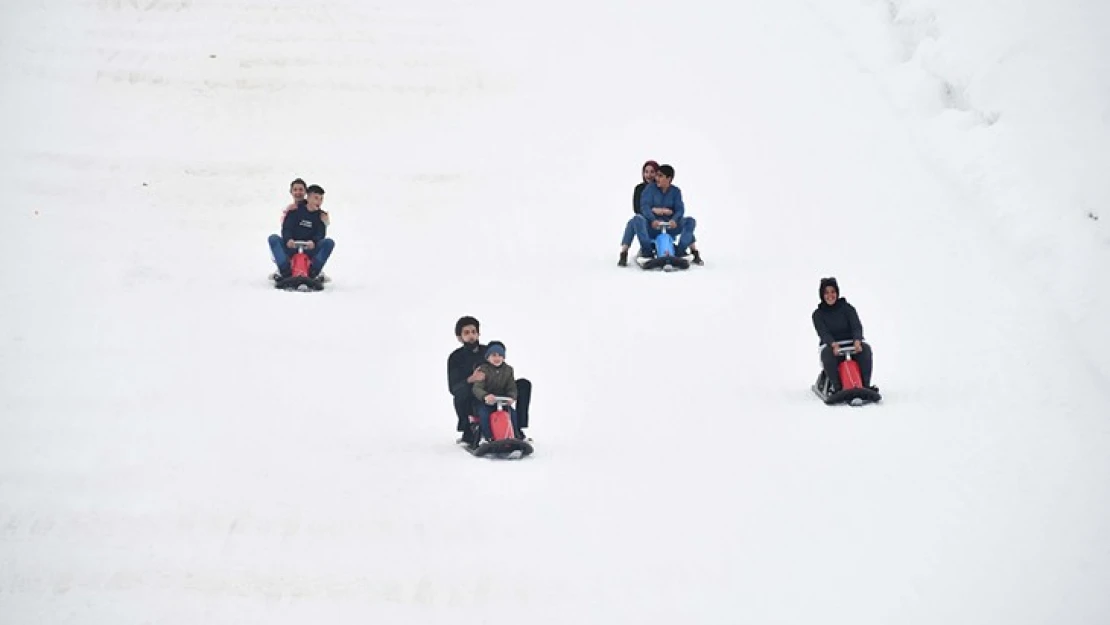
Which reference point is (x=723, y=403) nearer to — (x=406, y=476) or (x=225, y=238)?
(x=406, y=476)

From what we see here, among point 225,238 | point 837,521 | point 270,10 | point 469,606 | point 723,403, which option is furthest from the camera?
point 270,10

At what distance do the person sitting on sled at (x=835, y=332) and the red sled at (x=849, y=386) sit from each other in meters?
0.03

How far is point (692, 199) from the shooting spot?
2195cm

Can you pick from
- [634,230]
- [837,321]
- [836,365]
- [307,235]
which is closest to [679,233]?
[634,230]

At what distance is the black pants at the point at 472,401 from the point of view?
11875 mm

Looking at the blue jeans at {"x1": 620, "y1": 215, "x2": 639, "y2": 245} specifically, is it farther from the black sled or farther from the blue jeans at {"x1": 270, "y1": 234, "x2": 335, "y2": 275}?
the black sled

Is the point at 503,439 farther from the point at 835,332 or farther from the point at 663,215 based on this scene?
the point at 663,215

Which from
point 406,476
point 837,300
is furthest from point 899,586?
point 837,300

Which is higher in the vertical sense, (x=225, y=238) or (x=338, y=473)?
(x=225, y=238)

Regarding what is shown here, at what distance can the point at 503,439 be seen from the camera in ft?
38.1

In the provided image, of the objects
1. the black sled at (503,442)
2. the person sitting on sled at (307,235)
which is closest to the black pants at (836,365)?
the black sled at (503,442)

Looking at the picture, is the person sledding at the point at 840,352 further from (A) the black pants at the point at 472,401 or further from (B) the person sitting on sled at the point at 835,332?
(A) the black pants at the point at 472,401

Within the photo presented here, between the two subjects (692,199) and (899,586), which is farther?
(692,199)

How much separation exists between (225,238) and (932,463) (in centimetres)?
1073
